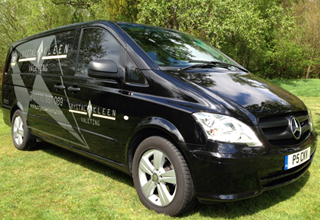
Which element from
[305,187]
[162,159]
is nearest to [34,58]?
[162,159]

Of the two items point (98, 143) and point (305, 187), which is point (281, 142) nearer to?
point (305, 187)

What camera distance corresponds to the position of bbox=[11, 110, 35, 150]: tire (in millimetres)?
4945

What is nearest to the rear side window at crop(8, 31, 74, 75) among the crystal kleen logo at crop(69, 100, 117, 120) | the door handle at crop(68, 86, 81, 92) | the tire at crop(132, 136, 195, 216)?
the door handle at crop(68, 86, 81, 92)

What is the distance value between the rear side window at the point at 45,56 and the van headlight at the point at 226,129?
A: 2.09 metres

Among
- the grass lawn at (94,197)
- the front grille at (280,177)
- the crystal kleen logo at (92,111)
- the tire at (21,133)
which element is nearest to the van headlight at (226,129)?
the front grille at (280,177)

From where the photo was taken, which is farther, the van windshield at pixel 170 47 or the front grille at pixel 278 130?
the van windshield at pixel 170 47

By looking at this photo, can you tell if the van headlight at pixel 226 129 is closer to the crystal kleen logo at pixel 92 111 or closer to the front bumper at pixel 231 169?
the front bumper at pixel 231 169

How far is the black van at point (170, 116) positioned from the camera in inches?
95.6

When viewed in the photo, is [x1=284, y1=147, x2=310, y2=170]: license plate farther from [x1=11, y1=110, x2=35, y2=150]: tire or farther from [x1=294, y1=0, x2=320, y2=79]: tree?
[x1=294, y1=0, x2=320, y2=79]: tree

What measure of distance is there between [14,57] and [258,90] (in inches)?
169

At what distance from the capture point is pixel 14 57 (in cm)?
531

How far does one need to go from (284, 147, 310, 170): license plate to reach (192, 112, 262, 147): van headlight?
1.20 ft

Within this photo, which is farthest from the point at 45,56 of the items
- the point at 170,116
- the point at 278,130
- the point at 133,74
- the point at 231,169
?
the point at 278,130

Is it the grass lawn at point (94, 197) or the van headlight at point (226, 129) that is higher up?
the van headlight at point (226, 129)
